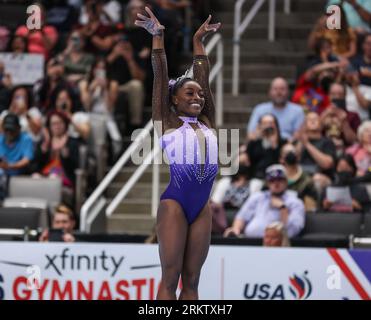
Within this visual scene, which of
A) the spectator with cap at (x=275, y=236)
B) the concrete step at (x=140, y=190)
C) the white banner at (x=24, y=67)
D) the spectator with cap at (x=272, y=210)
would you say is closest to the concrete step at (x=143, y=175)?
the concrete step at (x=140, y=190)

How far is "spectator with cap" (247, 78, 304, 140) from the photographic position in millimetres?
14344

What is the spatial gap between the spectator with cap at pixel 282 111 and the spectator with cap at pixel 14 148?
8.65 ft

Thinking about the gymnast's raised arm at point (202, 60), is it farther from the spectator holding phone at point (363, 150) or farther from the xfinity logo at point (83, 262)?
the spectator holding phone at point (363, 150)

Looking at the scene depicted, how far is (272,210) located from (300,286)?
2.13m

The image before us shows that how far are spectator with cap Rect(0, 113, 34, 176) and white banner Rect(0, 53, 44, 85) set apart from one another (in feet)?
4.69

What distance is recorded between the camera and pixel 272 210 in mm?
12656

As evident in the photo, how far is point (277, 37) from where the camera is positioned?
54.9 feet

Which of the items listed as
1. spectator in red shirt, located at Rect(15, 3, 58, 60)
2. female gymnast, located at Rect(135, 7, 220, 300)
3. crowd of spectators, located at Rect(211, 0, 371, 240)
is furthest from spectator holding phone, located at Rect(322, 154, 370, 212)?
female gymnast, located at Rect(135, 7, 220, 300)

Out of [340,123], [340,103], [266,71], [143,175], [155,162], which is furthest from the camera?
[266,71]

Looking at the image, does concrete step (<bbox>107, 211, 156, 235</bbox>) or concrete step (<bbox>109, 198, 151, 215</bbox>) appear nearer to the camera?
concrete step (<bbox>107, 211, 156, 235</bbox>)

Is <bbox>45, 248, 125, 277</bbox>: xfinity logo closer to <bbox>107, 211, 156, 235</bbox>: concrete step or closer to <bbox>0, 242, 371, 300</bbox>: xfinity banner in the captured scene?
<bbox>0, 242, 371, 300</bbox>: xfinity banner

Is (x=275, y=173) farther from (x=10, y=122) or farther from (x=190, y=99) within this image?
(x=190, y=99)

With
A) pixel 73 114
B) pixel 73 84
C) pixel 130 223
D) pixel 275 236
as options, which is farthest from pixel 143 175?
pixel 275 236
